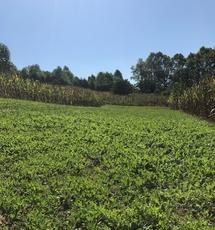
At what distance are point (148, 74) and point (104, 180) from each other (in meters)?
109

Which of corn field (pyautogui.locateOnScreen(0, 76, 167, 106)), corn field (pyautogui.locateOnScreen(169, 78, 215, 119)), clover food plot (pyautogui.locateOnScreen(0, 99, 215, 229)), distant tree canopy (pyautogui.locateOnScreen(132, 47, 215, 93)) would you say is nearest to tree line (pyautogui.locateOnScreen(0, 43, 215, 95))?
distant tree canopy (pyautogui.locateOnScreen(132, 47, 215, 93))

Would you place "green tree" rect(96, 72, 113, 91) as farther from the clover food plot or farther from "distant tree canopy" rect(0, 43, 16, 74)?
the clover food plot

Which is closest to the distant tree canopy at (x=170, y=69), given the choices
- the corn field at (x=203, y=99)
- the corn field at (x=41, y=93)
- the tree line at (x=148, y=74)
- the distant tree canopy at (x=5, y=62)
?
the tree line at (x=148, y=74)

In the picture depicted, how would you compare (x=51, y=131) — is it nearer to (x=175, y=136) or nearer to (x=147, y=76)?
(x=175, y=136)

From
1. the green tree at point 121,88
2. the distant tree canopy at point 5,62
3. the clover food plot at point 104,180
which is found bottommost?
the clover food plot at point 104,180

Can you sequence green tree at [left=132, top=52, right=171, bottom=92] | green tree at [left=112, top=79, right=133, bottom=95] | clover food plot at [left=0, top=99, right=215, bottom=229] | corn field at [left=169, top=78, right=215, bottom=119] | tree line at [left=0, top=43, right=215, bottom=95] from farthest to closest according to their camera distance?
green tree at [left=132, top=52, right=171, bottom=92] → tree line at [left=0, top=43, right=215, bottom=95] → green tree at [left=112, top=79, right=133, bottom=95] → corn field at [left=169, top=78, right=215, bottom=119] → clover food plot at [left=0, top=99, right=215, bottom=229]

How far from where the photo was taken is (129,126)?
18984 millimetres

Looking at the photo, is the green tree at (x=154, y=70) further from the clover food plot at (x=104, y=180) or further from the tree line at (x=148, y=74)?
the clover food plot at (x=104, y=180)

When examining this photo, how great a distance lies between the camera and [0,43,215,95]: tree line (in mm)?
93938

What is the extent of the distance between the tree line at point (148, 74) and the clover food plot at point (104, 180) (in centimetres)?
7136

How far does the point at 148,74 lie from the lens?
118062mm

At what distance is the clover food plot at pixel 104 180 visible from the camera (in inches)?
318

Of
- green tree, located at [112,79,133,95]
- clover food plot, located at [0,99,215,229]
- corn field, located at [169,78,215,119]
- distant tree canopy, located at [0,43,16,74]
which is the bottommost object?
clover food plot, located at [0,99,215,229]

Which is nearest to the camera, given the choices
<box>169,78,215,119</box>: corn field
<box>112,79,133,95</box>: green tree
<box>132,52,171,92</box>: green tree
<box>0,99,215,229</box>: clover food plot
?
<box>0,99,215,229</box>: clover food plot
